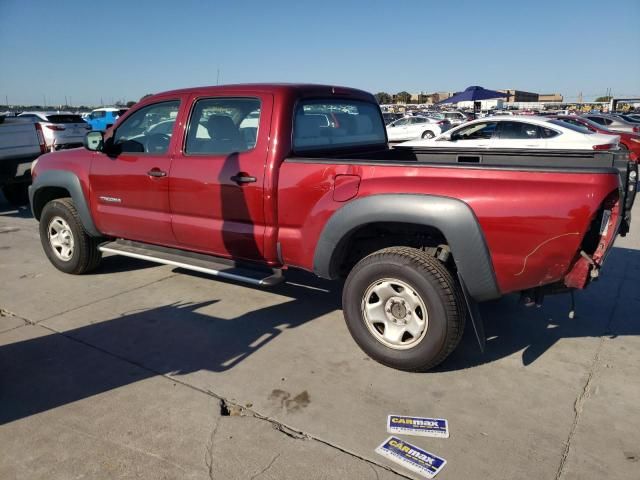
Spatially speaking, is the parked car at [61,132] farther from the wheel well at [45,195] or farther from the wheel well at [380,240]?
the wheel well at [380,240]

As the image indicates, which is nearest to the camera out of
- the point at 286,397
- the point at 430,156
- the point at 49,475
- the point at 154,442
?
the point at 49,475

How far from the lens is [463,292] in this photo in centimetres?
315

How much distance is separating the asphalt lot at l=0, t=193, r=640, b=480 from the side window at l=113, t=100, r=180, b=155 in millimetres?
1350

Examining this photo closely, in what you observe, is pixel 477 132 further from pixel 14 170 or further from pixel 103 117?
pixel 103 117

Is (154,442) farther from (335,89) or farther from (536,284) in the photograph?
(335,89)

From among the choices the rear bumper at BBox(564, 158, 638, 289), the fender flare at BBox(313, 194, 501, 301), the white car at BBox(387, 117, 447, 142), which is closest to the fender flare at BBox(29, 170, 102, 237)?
the fender flare at BBox(313, 194, 501, 301)

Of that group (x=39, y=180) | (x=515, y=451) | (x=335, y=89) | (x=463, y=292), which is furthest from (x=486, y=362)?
(x=39, y=180)

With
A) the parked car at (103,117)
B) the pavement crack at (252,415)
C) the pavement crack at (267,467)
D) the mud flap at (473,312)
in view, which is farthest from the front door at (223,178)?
the parked car at (103,117)

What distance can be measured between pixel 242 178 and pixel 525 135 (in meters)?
9.11

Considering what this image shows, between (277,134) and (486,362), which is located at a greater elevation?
(277,134)

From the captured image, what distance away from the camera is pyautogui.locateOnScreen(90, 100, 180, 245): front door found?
4.41m

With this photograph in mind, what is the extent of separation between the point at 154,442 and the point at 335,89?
3072 millimetres

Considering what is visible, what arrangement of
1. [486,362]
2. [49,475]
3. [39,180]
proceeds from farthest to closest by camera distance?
1. [39,180]
2. [486,362]
3. [49,475]

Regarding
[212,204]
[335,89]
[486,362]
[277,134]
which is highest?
[335,89]
